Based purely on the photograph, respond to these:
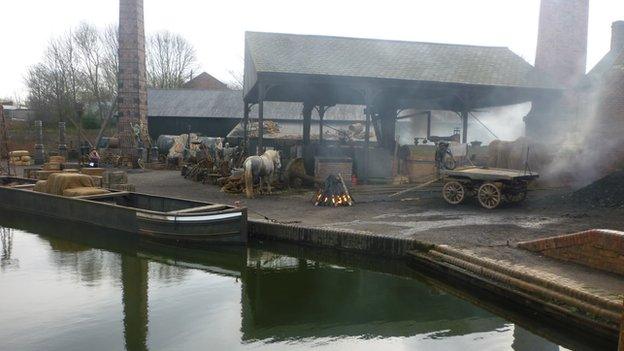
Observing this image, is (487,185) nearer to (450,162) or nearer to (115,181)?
(450,162)

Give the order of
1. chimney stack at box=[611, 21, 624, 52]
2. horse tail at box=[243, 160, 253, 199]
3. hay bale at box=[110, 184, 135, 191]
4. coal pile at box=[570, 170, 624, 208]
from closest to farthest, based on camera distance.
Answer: coal pile at box=[570, 170, 624, 208] < horse tail at box=[243, 160, 253, 199] < hay bale at box=[110, 184, 135, 191] < chimney stack at box=[611, 21, 624, 52]

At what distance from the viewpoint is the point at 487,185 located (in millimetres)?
12320

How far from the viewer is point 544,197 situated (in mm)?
13406

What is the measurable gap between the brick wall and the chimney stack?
15.4 meters

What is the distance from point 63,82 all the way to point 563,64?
129 feet

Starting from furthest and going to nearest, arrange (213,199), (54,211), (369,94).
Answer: (369,94) < (213,199) < (54,211)

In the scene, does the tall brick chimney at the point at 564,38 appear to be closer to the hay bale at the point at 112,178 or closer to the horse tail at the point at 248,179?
the horse tail at the point at 248,179

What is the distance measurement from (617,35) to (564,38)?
266cm

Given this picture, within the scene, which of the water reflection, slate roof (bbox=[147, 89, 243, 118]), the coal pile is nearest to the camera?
the water reflection

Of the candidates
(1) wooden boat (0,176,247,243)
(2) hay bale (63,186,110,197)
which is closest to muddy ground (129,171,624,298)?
(1) wooden boat (0,176,247,243)

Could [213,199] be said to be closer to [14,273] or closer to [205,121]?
[14,273]

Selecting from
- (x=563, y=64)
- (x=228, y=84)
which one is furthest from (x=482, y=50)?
(x=228, y=84)

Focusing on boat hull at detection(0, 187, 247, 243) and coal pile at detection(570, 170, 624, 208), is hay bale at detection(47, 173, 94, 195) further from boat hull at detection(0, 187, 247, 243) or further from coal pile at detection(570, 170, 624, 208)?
coal pile at detection(570, 170, 624, 208)

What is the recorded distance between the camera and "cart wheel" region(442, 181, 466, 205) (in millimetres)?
12930
